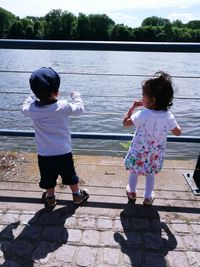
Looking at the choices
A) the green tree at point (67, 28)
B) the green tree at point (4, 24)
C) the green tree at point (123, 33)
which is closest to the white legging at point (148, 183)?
the green tree at point (123, 33)

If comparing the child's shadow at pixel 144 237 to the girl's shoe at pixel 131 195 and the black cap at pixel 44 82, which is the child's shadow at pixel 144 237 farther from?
the black cap at pixel 44 82

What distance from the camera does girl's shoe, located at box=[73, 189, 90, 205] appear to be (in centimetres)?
346

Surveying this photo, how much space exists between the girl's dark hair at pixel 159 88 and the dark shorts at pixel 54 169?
2.94ft

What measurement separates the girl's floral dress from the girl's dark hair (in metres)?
0.11

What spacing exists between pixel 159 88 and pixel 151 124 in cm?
30

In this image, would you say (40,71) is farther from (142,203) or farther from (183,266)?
(183,266)

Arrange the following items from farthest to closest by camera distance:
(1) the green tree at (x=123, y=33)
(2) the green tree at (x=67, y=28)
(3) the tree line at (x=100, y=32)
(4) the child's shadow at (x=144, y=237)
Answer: (2) the green tree at (x=67, y=28)
(3) the tree line at (x=100, y=32)
(1) the green tree at (x=123, y=33)
(4) the child's shadow at (x=144, y=237)

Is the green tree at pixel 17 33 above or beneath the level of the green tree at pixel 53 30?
above

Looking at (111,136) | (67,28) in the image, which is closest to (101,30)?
(67,28)

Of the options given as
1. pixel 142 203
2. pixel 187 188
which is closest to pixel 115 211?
pixel 142 203

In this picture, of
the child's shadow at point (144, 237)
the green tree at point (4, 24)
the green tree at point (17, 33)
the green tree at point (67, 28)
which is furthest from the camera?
the green tree at point (67, 28)

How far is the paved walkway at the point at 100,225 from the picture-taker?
275 cm

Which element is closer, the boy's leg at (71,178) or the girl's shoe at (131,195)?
the boy's leg at (71,178)

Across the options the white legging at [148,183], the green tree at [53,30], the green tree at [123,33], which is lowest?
the green tree at [53,30]
